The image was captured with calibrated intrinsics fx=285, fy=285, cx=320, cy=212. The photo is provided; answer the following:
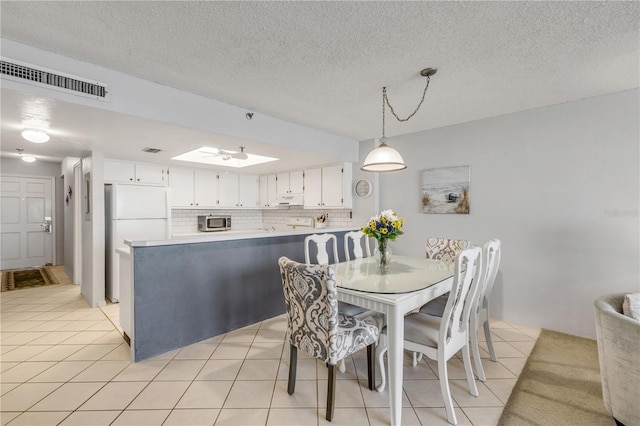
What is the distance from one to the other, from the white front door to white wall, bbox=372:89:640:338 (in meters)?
7.78

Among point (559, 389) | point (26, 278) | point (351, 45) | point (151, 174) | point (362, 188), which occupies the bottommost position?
point (559, 389)

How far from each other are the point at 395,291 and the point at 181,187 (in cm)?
438

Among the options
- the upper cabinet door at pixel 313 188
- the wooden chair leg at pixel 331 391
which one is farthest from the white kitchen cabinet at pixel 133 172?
the wooden chair leg at pixel 331 391

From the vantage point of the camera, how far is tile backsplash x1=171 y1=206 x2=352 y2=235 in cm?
494

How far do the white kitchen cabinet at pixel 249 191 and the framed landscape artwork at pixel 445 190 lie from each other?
348 cm

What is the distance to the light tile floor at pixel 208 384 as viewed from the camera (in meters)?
1.71

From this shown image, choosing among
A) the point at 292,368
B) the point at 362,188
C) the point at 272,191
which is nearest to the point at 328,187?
the point at 362,188

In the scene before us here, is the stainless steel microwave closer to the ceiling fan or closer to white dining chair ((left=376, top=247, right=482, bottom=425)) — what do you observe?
the ceiling fan

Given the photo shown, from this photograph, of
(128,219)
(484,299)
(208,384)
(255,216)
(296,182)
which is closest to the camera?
(208,384)

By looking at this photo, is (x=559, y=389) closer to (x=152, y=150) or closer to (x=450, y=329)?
(x=450, y=329)

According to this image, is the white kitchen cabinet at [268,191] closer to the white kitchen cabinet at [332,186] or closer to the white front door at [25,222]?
the white kitchen cabinet at [332,186]

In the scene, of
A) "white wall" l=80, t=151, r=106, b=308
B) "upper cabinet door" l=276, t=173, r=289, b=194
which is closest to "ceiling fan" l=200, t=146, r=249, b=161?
"white wall" l=80, t=151, r=106, b=308

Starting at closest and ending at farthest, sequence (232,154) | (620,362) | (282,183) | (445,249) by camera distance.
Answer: (620,362)
(445,249)
(232,154)
(282,183)

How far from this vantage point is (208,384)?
6.68 feet
